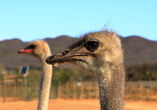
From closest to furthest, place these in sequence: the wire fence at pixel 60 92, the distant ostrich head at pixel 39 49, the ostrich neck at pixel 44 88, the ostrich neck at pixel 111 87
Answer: the ostrich neck at pixel 111 87 → the ostrich neck at pixel 44 88 → the distant ostrich head at pixel 39 49 → the wire fence at pixel 60 92

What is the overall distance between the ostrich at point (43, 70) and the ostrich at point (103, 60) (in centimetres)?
241

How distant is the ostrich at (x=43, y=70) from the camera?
19.0ft

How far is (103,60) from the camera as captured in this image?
10.7 ft

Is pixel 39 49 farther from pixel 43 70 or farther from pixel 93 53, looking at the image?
pixel 93 53

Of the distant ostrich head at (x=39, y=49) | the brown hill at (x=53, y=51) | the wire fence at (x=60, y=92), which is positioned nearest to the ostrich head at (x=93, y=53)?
the distant ostrich head at (x=39, y=49)

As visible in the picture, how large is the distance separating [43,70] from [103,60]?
3.11 m

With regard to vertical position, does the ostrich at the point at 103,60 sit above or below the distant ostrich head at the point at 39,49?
below

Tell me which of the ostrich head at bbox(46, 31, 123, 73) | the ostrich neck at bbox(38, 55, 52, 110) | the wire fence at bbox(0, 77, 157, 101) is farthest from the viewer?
the wire fence at bbox(0, 77, 157, 101)

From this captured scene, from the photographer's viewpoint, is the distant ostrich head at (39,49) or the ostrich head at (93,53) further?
the distant ostrich head at (39,49)

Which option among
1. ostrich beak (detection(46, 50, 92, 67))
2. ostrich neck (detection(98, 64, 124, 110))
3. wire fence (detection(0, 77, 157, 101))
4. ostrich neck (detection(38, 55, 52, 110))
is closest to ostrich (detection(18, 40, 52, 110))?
ostrich neck (detection(38, 55, 52, 110))

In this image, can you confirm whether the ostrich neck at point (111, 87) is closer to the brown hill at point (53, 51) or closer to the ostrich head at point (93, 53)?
the ostrich head at point (93, 53)

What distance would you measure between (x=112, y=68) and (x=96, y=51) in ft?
0.71

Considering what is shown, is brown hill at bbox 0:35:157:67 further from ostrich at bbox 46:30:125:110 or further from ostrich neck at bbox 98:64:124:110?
ostrich neck at bbox 98:64:124:110

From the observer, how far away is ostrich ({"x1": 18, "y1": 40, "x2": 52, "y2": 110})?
5.78m
